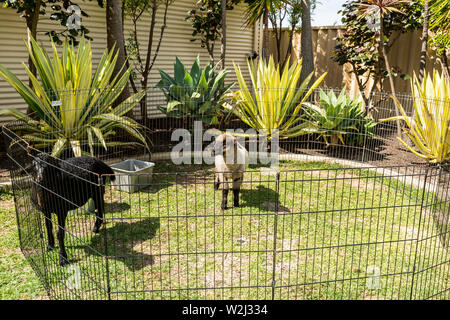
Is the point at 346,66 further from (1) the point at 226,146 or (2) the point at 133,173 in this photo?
(2) the point at 133,173

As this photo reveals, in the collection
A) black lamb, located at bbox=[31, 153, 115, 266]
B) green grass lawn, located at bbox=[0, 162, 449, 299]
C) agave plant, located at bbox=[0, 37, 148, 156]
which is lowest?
green grass lawn, located at bbox=[0, 162, 449, 299]

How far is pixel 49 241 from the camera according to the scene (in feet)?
11.9

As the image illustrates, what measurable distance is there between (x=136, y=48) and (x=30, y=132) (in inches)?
140

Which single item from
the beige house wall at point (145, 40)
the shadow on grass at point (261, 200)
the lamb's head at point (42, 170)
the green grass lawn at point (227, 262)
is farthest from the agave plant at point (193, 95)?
the lamb's head at point (42, 170)

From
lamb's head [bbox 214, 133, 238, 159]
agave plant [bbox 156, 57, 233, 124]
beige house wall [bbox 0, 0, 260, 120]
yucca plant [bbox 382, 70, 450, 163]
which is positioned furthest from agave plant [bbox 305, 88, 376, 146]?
beige house wall [bbox 0, 0, 260, 120]

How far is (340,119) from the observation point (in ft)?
22.9

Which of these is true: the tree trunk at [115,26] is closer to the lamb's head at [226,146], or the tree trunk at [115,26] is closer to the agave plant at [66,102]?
the agave plant at [66,102]

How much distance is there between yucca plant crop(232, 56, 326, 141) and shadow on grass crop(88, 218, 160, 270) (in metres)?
3.34

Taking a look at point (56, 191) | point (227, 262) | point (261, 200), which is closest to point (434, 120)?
point (261, 200)

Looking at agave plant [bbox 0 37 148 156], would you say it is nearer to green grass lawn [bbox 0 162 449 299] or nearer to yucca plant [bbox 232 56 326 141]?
green grass lawn [bbox 0 162 449 299]

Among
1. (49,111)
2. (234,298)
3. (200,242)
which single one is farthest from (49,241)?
(49,111)

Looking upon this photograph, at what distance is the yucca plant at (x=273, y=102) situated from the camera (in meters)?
6.92

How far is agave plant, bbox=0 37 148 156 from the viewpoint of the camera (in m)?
5.30
